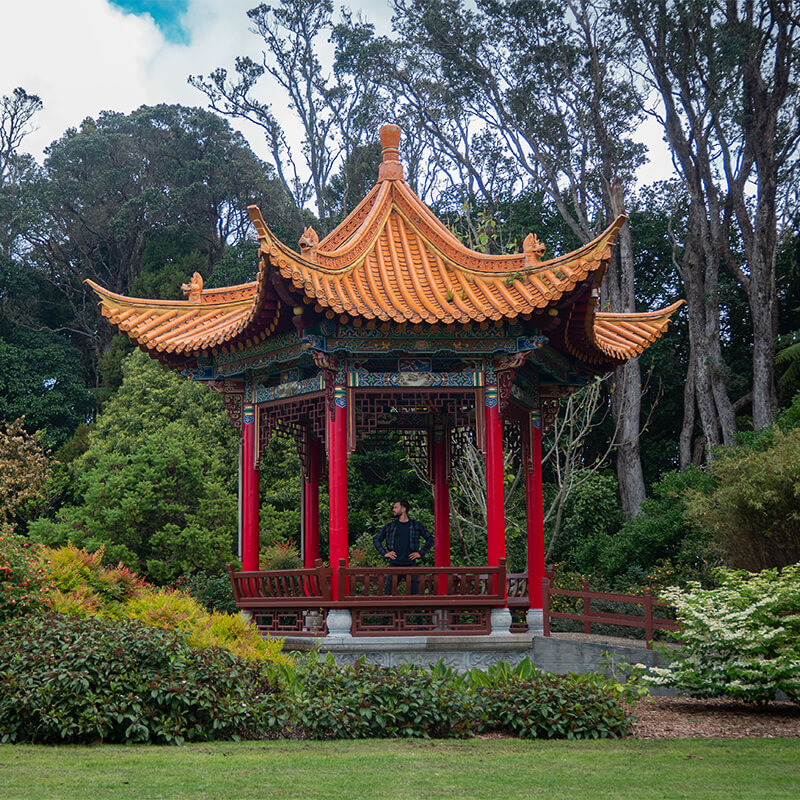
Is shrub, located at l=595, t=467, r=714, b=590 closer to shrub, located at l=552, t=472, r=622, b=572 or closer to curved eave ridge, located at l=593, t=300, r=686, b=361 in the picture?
shrub, located at l=552, t=472, r=622, b=572

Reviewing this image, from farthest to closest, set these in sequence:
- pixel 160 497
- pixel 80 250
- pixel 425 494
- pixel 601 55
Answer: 1. pixel 80 250
2. pixel 601 55
3. pixel 425 494
4. pixel 160 497

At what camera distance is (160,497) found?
24891 millimetres

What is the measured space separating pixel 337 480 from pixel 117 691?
4416mm

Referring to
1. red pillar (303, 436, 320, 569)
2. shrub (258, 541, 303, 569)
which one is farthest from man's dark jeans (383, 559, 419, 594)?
shrub (258, 541, 303, 569)

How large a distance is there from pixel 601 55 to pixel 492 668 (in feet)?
87.1

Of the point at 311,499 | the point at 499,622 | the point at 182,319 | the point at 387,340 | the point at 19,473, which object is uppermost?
the point at 182,319

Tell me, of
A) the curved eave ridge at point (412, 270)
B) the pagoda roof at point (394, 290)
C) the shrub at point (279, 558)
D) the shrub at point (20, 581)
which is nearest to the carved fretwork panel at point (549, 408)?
the pagoda roof at point (394, 290)

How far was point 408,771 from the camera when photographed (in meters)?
6.88

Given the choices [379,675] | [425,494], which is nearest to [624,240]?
[425,494]

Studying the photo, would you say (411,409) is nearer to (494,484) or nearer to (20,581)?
(494,484)

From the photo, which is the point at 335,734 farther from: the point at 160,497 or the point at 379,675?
the point at 160,497

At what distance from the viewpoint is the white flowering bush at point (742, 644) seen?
1006 cm

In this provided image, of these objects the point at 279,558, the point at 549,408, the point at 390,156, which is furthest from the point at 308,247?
the point at 279,558

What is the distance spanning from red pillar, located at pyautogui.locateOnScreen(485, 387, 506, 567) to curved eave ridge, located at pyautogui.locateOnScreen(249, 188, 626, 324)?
4.28 ft
